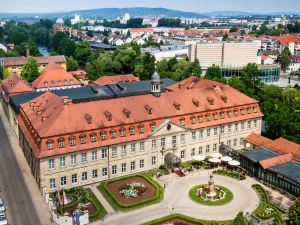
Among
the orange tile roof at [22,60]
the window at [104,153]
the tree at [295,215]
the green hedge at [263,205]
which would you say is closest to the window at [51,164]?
the window at [104,153]

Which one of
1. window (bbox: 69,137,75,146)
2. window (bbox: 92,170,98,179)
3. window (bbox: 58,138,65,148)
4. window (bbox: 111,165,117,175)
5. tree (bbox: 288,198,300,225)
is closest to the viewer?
tree (bbox: 288,198,300,225)

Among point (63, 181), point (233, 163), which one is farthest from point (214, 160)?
point (63, 181)

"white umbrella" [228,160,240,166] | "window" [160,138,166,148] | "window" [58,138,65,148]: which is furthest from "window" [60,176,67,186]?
"white umbrella" [228,160,240,166]

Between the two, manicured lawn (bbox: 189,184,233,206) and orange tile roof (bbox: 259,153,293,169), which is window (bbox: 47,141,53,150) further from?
orange tile roof (bbox: 259,153,293,169)

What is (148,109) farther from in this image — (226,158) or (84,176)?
(226,158)

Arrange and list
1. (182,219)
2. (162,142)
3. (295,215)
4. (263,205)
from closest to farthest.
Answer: (295,215), (182,219), (263,205), (162,142)

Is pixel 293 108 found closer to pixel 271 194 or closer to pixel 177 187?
pixel 271 194

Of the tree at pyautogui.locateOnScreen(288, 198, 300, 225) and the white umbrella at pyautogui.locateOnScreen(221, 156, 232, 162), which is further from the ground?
the tree at pyautogui.locateOnScreen(288, 198, 300, 225)
